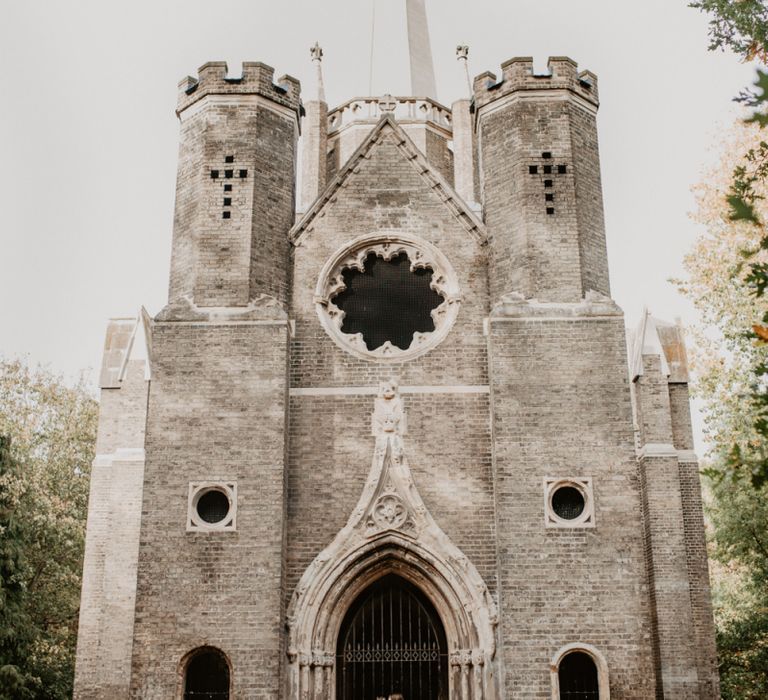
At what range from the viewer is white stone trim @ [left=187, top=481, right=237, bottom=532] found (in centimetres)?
1371

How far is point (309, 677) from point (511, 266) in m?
6.90

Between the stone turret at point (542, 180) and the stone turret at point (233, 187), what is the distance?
3419 millimetres

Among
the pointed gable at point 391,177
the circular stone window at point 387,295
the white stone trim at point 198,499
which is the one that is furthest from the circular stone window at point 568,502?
the white stone trim at point 198,499

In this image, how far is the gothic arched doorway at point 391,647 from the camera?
544 inches

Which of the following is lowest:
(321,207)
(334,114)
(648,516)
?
(648,516)

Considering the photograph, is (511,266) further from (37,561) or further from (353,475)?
(37,561)

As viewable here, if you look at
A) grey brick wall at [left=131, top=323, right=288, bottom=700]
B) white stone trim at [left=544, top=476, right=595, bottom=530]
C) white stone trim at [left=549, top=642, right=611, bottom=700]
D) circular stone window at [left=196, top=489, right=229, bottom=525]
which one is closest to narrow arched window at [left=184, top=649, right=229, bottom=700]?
grey brick wall at [left=131, top=323, right=288, bottom=700]

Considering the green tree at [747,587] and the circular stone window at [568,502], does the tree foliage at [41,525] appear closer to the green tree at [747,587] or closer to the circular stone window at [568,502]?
the circular stone window at [568,502]

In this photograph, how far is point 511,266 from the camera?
1520 centimetres

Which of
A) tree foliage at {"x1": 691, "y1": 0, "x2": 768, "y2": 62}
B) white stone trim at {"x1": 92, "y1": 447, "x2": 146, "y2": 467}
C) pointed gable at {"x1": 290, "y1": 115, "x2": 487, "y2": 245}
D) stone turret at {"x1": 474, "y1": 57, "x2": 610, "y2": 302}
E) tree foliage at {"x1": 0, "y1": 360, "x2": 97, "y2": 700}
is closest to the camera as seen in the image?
tree foliage at {"x1": 691, "y1": 0, "x2": 768, "y2": 62}

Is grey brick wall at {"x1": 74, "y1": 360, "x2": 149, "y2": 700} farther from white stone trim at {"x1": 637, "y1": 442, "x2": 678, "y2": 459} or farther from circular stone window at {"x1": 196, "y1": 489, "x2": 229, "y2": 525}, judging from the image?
white stone trim at {"x1": 637, "y1": 442, "x2": 678, "y2": 459}

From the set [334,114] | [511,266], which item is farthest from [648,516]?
[334,114]

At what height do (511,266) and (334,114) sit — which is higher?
(334,114)

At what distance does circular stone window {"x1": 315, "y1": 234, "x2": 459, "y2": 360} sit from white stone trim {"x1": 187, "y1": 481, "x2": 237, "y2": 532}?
294 centimetres
